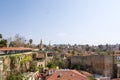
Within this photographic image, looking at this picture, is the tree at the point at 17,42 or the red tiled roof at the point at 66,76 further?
the tree at the point at 17,42

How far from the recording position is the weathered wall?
141 ft

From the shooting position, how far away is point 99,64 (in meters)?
44.0

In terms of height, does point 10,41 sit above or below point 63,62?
above

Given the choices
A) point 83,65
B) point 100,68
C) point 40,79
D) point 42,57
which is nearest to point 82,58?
point 83,65

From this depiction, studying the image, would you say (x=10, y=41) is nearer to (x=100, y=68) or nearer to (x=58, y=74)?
(x=100, y=68)

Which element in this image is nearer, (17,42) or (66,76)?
(66,76)

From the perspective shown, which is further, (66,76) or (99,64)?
(99,64)

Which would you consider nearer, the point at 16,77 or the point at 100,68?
the point at 16,77

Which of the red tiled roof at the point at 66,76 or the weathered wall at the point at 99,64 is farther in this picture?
the weathered wall at the point at 99,64

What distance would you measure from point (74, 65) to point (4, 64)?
2143cm

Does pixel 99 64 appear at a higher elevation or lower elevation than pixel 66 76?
higher

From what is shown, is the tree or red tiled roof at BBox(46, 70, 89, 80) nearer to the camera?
red tiled roof at BBox(46, 70, 89, 80)

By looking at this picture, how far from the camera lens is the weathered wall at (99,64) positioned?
141ft

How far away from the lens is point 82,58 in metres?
47.8
